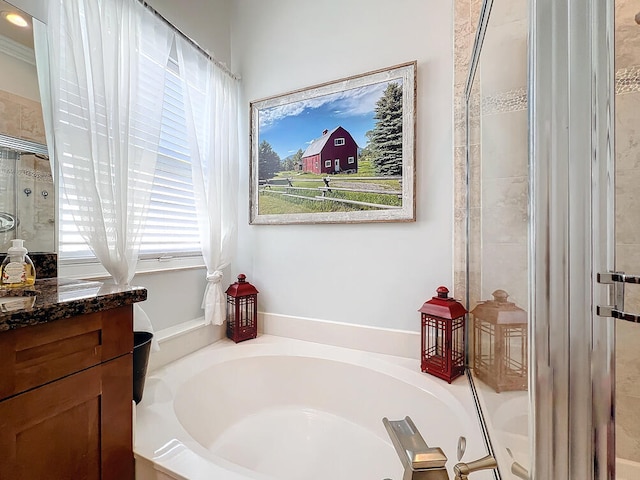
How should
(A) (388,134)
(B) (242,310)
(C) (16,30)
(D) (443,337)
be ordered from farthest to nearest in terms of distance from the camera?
(B) (242,310) < (A) (388,134) < (D) (443,337) < (C) (16,30)

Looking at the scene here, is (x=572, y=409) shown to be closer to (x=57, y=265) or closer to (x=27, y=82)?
(x=57, y=265)

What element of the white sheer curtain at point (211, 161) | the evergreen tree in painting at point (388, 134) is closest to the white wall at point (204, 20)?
the white sheer curtain at point (211, 161)

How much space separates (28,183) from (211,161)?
0.85m

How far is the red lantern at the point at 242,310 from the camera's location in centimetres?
178

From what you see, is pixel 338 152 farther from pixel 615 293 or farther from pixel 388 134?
pixel 615 293

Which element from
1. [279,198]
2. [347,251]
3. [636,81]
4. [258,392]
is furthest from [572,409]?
[279,198]

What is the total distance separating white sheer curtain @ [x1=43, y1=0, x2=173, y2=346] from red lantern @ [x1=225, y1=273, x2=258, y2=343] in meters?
0.60

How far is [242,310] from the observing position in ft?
6.03

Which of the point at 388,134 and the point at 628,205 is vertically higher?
the point at 388,134

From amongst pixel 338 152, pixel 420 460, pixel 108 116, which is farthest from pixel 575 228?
pixel 108 116

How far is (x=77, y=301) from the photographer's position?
2.29ft

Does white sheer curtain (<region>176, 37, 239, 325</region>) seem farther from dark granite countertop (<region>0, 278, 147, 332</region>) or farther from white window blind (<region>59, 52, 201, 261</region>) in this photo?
dark granite countertop (<region>0, 278, 147, 332</region>)

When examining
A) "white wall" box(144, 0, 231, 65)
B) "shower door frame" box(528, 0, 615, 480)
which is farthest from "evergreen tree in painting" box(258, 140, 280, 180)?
"shower door frame" box(528, 0, 615, 480)

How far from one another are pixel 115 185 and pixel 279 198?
0.90 meters
